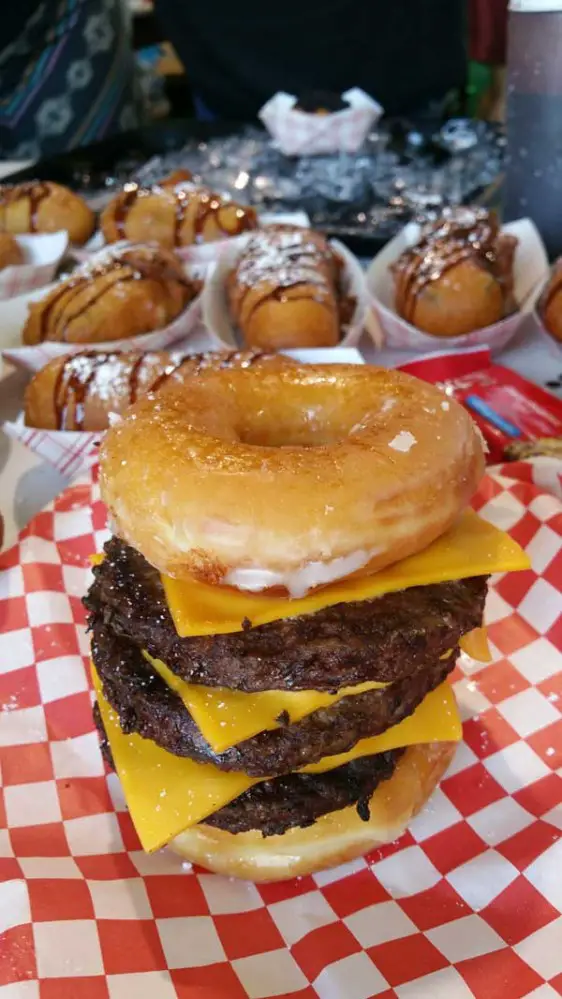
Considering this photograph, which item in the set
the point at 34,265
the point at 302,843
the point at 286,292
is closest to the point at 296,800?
the point at 302,843

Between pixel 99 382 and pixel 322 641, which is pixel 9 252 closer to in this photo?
pixel 99 382

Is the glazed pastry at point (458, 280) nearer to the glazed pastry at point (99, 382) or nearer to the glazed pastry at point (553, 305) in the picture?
the glazed pastry at point (553, 305)

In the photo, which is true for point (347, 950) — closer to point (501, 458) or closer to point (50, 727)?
point (50, 727)

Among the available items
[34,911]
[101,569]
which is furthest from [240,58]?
[34,911]

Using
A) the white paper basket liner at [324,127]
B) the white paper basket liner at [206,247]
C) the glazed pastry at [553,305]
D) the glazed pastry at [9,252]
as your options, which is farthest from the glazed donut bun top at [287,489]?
the white paper basket liner at [324,127]

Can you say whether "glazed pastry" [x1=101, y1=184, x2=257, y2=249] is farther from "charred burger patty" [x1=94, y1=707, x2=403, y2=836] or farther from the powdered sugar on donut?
"charred burger patty" [x1=94, y1=707, x2=403, y2=836]

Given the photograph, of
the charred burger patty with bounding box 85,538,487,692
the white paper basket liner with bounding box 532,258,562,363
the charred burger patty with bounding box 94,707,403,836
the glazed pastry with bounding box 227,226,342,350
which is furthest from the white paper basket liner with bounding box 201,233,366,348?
the charred burger patty with bounding box 94,707,403,836
